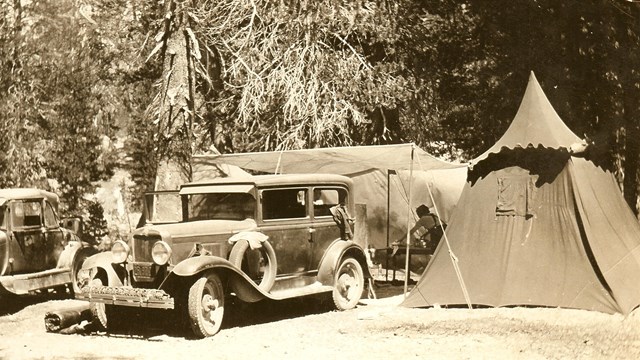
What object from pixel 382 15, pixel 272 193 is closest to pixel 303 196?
pixel 272 193

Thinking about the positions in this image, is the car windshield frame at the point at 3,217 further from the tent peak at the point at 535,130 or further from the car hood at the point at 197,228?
the tent peak at the point at 535,130

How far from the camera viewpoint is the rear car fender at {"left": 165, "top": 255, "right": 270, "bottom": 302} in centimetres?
927

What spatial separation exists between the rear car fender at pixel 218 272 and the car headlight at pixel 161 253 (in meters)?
0.23

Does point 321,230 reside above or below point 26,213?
below

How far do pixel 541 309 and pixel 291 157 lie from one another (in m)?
4.52

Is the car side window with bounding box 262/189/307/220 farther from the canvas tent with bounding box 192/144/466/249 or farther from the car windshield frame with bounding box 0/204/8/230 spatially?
the car windshield frame with bounding box 0/204/8/230

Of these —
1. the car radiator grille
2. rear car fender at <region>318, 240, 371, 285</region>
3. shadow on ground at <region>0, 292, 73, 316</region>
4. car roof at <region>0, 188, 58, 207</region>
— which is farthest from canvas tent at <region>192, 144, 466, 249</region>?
the car radiator grille

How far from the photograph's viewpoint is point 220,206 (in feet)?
35.9

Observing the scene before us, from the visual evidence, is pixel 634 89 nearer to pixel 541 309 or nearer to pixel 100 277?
pixel 541 309

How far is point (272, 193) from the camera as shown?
11.0 meters

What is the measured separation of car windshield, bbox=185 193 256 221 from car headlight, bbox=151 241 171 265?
1348 mm

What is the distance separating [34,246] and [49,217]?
0.62m

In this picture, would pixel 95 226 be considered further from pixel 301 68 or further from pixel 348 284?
pixel 348 284

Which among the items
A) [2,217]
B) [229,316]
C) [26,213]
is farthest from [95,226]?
[229,316]
